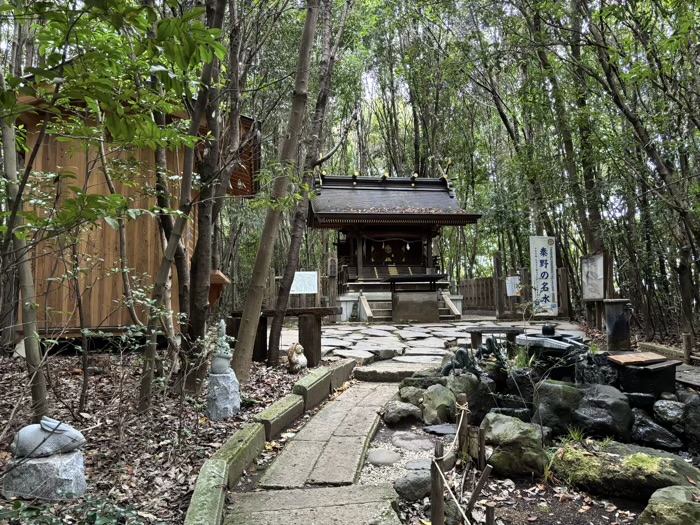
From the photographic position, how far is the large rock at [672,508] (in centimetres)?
248

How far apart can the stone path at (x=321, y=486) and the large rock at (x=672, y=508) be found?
1414 millimetres

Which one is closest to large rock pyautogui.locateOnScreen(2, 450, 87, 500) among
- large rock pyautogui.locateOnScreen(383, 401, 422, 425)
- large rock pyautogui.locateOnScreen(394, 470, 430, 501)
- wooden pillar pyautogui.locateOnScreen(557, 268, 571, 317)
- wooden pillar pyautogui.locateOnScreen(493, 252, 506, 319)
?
large rock pyautogui.locateOnScreen(394, 470, 430, 501)

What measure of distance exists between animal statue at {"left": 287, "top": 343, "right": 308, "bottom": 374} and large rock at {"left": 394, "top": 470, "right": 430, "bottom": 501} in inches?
101

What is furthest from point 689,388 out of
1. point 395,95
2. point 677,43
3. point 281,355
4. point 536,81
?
point 395,95

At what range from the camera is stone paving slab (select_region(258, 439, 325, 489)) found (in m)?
2.86

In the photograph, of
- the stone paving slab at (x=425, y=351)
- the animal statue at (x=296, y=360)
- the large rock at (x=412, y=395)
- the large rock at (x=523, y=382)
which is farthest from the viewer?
the stone paving slab at (x=425, y=351)

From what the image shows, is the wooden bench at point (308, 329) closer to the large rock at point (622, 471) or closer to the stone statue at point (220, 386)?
the stone statue at point (220, 386)

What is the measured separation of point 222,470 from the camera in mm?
2592

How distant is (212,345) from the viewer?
3816 mm

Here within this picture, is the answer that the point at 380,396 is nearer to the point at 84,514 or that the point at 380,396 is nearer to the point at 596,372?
the point at 596,372

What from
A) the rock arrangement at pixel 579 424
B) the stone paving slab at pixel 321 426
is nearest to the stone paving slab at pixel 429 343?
the rock arrangement at pixel 579 424

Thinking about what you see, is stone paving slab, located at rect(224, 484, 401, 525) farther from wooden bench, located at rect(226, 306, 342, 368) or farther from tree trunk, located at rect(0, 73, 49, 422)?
wooden bench, located at rect(226, 306, 342, 368)

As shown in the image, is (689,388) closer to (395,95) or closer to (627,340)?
(627,340)

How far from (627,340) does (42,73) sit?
711 centimetres
